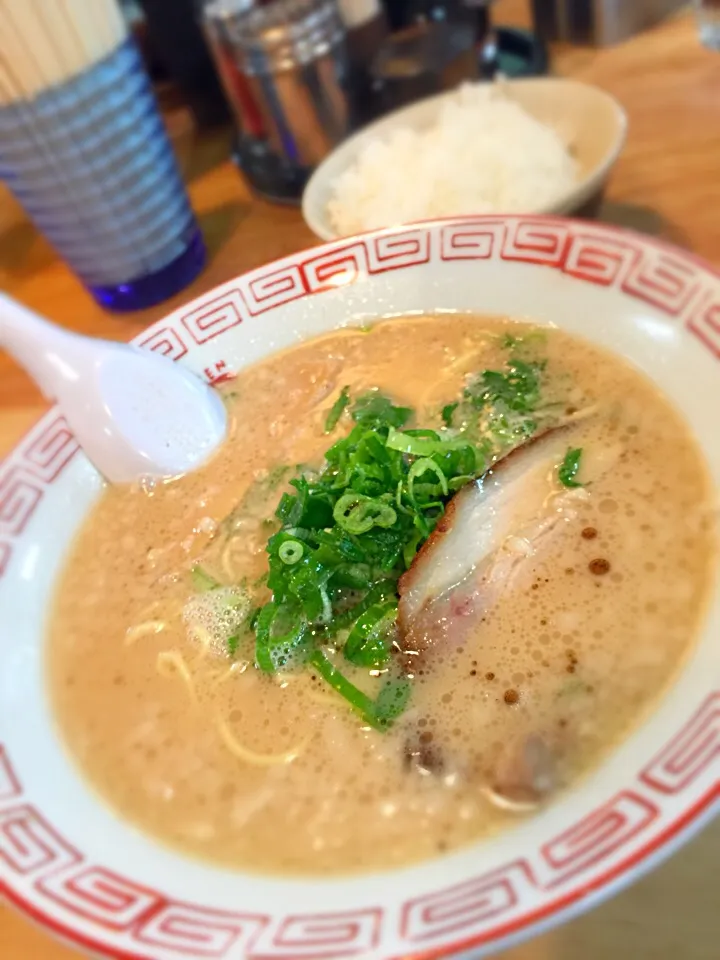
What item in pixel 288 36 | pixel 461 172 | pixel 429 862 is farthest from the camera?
pixel 288 36

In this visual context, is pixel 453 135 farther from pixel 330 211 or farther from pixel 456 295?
pixel 456 295

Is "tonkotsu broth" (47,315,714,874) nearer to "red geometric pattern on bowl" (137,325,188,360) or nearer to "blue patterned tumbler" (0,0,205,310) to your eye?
"red geometric pattern on bowl" (137,325,188,360)

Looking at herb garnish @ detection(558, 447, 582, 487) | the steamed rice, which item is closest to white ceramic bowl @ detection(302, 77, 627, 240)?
the steamed rice

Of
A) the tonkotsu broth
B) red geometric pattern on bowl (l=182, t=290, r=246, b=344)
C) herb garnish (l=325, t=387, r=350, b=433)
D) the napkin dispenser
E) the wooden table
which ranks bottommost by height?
the wooden table

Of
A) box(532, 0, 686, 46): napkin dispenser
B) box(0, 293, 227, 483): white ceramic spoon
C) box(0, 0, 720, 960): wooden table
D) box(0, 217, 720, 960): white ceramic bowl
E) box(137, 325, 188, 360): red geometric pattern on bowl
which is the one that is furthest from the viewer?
box(532, 0, 686, 46): napkin dispenser

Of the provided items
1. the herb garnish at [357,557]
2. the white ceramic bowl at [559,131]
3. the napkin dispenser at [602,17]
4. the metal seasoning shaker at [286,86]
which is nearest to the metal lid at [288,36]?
the metal seasoning shaker at [286,86]

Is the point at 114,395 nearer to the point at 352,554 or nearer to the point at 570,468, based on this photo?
the point at 352,554

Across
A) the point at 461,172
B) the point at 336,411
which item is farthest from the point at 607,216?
the point at 336,411
